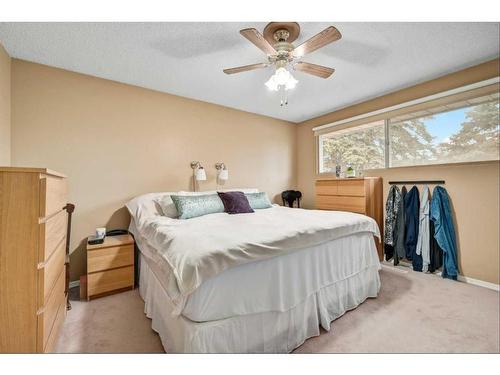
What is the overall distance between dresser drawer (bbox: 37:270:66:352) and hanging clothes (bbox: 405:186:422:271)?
3.64m

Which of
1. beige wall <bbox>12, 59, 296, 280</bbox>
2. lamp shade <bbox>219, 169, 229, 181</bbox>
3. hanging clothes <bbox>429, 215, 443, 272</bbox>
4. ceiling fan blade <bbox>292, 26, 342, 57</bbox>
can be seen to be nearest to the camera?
ceiling fan blade <bbox>292, 26, 342, 57</bbox>

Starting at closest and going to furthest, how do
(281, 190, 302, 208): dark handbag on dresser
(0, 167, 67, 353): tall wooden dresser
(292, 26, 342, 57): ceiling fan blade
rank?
1. (0, 167, 67, 353): tall wooden dresser
2. (292, 26, 342, 57): ceiling fan blade
3. (281, 190, 302, 208): dark handbag on dresser

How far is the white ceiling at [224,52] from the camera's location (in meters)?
1.81

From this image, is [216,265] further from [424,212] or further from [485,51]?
[485,51]

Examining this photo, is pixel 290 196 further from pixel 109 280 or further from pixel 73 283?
pixel 73 283

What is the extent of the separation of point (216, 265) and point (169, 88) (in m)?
2.63

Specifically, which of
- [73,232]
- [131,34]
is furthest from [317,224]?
[73,232]

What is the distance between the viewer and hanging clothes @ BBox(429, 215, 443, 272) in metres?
2.70

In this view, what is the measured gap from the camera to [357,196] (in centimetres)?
313

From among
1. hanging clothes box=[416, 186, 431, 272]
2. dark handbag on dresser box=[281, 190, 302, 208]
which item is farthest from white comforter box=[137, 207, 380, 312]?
dark handbag on dresser box=[281, 190, 302, 208]

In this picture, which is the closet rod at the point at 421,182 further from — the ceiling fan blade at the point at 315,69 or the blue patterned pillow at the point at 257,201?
the ceiling fan blade at the point at 315,69

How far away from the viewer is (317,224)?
72.4 inches

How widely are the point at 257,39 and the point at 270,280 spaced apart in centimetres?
166

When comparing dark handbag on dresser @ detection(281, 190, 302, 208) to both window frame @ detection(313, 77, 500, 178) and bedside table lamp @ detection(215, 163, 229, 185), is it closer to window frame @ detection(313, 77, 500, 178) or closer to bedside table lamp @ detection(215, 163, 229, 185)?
window frame @ detection(313, 77, 500, 178)
